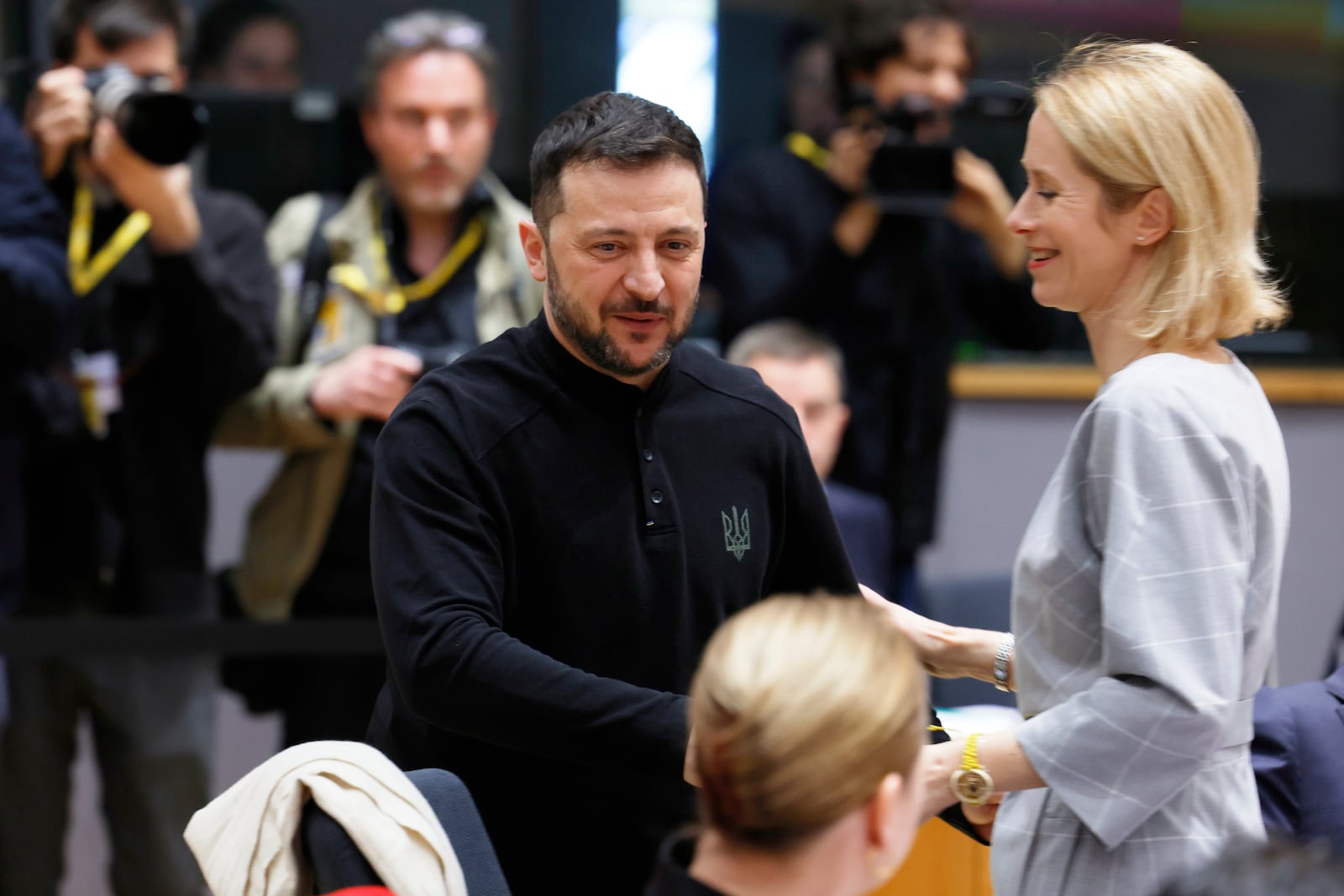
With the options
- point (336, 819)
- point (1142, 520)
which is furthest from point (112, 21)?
point (1142, 520)

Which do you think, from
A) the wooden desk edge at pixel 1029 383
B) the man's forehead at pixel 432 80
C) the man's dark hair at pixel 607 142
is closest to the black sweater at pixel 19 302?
the man's forehead at pixel 432 80

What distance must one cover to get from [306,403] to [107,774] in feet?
2.53

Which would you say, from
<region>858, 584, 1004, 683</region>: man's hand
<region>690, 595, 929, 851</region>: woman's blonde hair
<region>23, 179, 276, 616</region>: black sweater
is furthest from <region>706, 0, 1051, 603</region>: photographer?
<region>690, 595, 929, 851</region>: woman's blonde hair

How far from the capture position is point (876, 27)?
3100 millimetres

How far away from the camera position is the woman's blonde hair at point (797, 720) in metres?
1.16

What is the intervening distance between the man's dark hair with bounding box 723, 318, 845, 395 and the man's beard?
1.35 metres

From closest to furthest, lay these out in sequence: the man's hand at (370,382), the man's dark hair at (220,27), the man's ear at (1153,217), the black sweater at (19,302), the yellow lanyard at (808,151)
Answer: the man's ear at (1153,217) < the black sweater at (19,302) < the man's hand at (370,382) < the yellow lanyard at (808,151) < the man's dark hair at (220,27)

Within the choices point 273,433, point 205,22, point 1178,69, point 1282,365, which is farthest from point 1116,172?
point 1282,365

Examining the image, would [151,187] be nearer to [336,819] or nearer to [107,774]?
[107,774]

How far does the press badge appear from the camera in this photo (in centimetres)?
283

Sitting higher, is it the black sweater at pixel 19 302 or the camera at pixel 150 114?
the camera at pixel 150 114

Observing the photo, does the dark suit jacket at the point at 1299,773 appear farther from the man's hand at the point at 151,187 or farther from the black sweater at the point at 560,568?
the man's hand at the point at 151,187

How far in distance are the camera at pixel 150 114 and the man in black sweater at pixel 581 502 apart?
4.09 ft

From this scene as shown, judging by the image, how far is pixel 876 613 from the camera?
1285 mm
